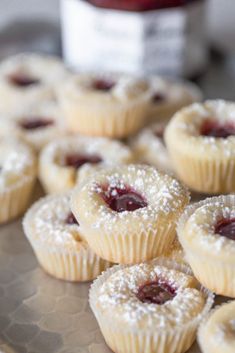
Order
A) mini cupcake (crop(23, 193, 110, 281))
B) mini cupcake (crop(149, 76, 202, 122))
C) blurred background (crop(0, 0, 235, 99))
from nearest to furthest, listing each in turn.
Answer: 1. mini cupcake (crop(23, 193, 110, 281))
2. mini cupcake (crop(149, 76, 202, 122))
3. blurred background (crop(0, 0, 235, 99))

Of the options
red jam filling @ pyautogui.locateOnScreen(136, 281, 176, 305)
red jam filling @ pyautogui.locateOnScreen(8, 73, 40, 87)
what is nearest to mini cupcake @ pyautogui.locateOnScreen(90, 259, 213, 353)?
red jam filling @ pyautogui.locateOnScreen(136, 281, 176, 305)

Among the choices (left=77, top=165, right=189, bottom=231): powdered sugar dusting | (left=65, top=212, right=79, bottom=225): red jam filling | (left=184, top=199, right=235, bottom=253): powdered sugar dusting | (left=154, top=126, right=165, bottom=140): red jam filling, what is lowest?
(left=154, top=126, right=165, bottom=140): red jam filling

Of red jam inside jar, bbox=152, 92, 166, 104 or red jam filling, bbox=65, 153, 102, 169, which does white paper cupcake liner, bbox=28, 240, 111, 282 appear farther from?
red jam inside jar, bbox=152, 92, 166, 104

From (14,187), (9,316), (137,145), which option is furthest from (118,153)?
(9,316)

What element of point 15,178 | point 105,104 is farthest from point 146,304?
point 105,104

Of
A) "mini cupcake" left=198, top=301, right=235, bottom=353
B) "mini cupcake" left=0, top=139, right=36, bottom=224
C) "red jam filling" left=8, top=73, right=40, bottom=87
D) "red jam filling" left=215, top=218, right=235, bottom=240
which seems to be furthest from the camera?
"red jam filling" left=8, top=73, right=40, bottom=87

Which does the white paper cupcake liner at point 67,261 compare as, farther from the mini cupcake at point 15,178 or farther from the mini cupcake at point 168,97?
the mini cupcake at point 168,97

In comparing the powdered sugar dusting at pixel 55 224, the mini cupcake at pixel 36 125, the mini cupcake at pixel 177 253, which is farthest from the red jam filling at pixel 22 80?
the mini cupcake at pixel 177 253
